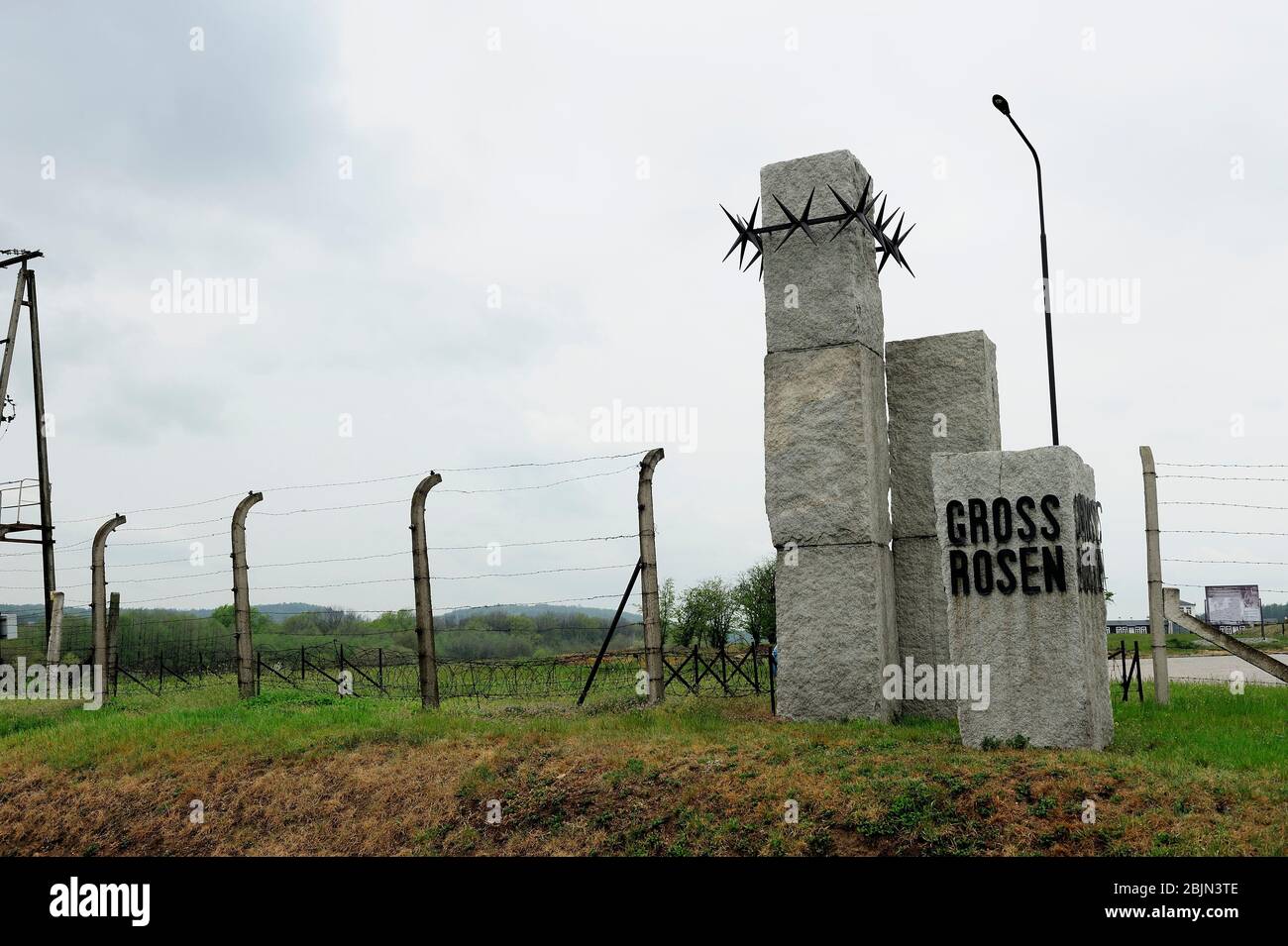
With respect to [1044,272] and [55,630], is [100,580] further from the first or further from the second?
[1044,272]

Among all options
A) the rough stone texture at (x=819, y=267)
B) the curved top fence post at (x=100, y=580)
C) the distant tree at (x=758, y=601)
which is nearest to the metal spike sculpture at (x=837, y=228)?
the rough stone texture at (x=819, y=267)

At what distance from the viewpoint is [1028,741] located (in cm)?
1063

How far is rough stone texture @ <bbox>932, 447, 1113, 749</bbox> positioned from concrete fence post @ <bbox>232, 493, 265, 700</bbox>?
1069 cm

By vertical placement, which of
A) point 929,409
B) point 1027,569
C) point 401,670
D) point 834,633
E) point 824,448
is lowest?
point 401,670

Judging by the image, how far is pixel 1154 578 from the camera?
1347 centimetres

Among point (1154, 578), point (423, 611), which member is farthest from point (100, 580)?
point (1154, 578)

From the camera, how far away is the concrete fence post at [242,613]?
16.3 m

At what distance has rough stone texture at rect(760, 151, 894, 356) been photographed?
13.2 metres

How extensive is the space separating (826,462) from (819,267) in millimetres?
2472

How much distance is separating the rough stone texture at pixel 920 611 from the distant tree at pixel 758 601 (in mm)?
20771

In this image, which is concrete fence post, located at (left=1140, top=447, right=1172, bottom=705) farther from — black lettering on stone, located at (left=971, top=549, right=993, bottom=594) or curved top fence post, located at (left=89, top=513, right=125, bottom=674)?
curved top fence post, located at (left=89, top=513, right=125, bottom=674)
